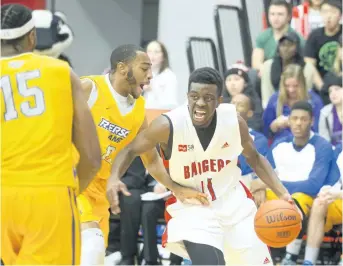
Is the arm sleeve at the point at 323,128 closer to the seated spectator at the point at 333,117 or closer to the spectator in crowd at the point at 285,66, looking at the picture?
the seated spectator at the point at 333,117

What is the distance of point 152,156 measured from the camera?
6.46 m

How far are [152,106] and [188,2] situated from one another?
3.23 meters

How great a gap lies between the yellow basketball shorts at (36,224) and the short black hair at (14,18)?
782mm

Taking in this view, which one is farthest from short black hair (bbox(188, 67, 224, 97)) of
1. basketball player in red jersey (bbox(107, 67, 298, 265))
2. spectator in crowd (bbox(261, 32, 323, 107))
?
spectator in crowd (bbox(261, 32, 323, 107))

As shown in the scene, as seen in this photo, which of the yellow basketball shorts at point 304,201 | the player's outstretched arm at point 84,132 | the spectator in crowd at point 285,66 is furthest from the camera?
the spectator in crowd at point 285,66

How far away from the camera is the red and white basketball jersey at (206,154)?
6.25 meters

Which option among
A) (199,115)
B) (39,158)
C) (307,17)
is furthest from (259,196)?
(39,158)

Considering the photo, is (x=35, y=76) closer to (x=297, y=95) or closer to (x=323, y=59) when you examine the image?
(x=297, y=95)

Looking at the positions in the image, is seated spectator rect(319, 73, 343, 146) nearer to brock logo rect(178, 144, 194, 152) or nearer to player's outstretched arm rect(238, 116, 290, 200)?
player's outstretched arm rect(238, 116, 290, 200)

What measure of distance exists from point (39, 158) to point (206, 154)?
1903mm

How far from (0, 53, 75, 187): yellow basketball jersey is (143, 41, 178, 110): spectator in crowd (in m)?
5.68

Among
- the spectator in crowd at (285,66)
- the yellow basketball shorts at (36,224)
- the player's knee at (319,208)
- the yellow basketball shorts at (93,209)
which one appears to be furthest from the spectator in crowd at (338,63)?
the yellow basketball shorts at (36,224)

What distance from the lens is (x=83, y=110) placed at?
15.4ft

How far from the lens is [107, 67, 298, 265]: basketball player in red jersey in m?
6.14
